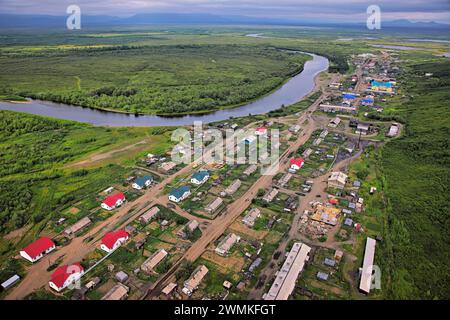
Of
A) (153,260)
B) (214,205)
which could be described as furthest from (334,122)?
(153,260)

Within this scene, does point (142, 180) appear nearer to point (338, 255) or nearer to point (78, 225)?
point (78, 225)

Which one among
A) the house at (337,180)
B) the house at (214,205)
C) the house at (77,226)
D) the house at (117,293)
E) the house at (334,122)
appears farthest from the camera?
the house at (334,122)

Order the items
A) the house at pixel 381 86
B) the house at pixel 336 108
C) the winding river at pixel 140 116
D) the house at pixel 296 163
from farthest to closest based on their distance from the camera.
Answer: the house at pixel 381 86 < the house at pixel 336 108 < the winding river at pixel 140 116 < the house at pixel 296 163

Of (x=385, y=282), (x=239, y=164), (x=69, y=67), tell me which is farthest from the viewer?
(x=69, y=67)

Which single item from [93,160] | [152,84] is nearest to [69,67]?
[152,84]

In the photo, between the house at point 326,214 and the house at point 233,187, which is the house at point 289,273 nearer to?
the house at point 326,214

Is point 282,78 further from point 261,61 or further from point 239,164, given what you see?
point 239,164

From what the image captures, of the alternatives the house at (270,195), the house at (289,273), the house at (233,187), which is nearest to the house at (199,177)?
the house at (233,187)

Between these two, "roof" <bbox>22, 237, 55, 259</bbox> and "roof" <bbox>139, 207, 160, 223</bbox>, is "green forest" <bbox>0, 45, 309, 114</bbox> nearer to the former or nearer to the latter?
A: "roof" <bbox>139, 207, 160, 223</bbox>
